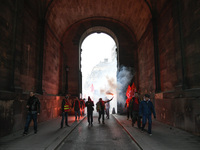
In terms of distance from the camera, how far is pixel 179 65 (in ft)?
29.0

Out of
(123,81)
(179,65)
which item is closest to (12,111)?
(179,65)

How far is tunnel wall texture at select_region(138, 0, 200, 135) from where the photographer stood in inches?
293

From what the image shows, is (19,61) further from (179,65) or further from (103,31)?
(103,31)

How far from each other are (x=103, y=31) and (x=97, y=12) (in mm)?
3346

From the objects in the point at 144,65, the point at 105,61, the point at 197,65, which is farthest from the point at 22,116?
the point at 105,61

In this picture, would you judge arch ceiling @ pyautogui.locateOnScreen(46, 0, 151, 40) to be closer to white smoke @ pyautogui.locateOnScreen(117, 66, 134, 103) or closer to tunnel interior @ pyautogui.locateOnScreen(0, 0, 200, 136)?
tunnel interior @ pyautogui.locateOnScreen(0, 0, 200, 136)

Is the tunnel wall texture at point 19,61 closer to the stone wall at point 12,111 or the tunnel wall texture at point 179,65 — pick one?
the stone wall at point 12,111

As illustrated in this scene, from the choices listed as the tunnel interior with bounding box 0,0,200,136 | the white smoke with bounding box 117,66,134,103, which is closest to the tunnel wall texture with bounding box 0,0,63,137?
the tunnel interior with bounding box 0,0,200,136

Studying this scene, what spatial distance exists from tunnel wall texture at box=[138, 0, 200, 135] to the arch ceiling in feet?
10.2

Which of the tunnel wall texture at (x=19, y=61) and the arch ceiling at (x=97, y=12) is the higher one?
the arch ceiling at (x=97, y=12)

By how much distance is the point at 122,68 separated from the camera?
18984mm

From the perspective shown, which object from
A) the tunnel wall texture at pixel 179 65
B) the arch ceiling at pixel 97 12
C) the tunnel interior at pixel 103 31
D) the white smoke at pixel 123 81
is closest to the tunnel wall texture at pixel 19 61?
the tunnel interior at pixel 103 31

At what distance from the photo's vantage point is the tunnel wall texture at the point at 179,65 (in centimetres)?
745

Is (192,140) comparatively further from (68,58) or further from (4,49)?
(68,58)
